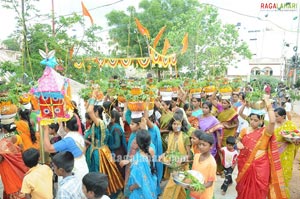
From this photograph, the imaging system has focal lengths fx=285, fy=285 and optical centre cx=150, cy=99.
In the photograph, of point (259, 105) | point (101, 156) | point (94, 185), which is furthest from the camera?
point (101, 156)

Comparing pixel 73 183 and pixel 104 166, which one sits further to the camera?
pixel 104 166

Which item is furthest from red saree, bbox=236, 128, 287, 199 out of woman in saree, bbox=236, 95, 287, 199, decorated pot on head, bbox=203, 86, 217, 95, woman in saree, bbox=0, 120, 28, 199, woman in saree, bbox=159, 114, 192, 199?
woman in saree, bbox=0, 120, 28, 199

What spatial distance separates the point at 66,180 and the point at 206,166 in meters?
1.53

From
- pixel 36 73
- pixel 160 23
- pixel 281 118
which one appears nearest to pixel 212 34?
pixel 160 23

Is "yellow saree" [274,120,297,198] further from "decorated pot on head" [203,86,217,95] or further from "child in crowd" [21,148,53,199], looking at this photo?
"child in crowd" [21,148,53,199]

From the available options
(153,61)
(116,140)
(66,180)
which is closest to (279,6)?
(153,61)

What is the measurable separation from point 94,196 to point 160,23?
23.6 m

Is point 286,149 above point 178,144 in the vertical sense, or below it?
below

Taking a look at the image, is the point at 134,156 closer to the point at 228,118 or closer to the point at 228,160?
the point at 228,160

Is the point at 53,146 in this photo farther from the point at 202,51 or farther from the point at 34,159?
the point at 202,51

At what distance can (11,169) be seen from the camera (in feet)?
12.5

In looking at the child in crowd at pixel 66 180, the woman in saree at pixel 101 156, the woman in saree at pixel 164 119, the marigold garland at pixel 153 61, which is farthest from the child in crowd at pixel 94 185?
the marigold garland at pixel 153 61

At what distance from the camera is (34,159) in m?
3.12

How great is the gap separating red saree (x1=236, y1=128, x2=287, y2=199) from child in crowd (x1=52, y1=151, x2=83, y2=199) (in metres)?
2.35
